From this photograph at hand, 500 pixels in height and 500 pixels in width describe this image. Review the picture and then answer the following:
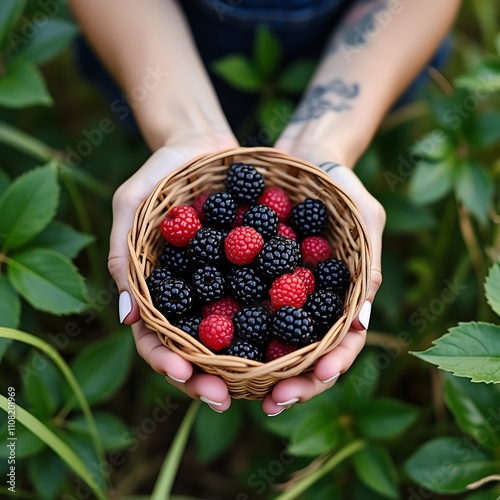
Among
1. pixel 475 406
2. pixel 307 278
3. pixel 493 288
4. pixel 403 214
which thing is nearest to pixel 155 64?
pixel 307 278

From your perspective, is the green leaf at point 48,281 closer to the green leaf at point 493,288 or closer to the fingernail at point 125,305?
the fingernail at point 125,305

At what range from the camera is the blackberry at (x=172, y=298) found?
1.04 meters

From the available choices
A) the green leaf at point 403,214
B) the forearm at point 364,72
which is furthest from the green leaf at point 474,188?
the forearm at point 364,72

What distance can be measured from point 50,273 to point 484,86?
96 cm

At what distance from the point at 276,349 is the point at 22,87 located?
78 centimetres

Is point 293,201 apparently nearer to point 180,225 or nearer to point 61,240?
point 180,225

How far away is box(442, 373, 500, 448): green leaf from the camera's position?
1153 millimetres

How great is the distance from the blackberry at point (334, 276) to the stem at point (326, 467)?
→ 329 mm

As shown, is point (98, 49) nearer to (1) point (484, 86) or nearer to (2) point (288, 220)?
(2) point (288, 220)

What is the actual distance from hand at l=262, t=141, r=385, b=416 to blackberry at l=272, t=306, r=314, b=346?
0.05 metres

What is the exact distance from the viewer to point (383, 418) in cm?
126

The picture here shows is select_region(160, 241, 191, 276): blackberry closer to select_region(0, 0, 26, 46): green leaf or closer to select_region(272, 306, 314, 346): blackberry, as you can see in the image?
select_region(272, 306, 314, 346): blackberry

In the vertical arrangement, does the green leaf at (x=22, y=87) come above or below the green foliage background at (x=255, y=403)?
above

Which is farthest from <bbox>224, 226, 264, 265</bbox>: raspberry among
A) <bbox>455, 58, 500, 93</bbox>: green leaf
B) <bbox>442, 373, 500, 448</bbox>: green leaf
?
<bbox>455, 58, 500, 93</bbox>: green leaf
